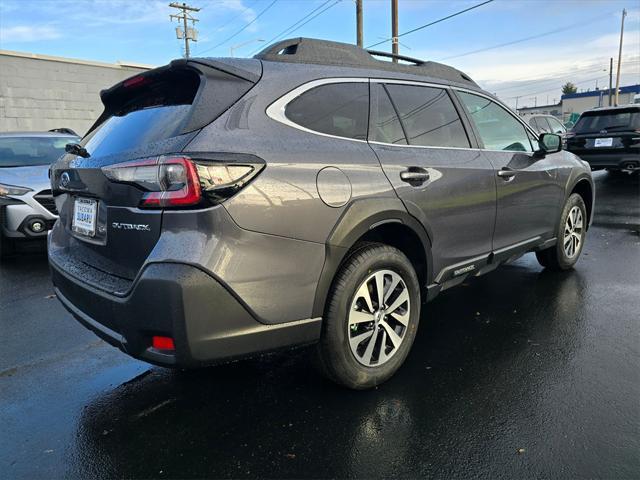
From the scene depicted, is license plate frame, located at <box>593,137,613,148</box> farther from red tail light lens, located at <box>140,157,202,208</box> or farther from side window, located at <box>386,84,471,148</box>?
red tail light lens, located at <box>140,157,202,208</box>

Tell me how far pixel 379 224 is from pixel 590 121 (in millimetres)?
10696

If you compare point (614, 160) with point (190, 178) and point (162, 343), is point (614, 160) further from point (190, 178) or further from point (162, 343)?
point (162, 343)

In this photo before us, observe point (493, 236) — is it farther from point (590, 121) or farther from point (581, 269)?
point (590, 121)

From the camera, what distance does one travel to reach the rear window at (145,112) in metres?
2.42

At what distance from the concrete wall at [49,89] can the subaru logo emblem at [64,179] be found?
1481 cm

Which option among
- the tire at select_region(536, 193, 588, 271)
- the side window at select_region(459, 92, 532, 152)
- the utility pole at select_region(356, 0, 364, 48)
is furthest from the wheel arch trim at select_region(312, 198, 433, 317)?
the utility pole at select_region(356, 0, 364, 48)

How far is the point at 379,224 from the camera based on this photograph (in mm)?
2691

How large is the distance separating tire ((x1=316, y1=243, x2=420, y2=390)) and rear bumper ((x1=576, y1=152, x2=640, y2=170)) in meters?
9.66

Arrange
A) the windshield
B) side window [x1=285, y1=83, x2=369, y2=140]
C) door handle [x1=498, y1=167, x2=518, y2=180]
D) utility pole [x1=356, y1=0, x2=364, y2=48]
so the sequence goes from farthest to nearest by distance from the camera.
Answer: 1. utility pole [x1=356, y1=0, x2=364, y2=48]
2. the windshield
3. door handle [x1=498, y1=167, x2=518, y2=180]
4. side window [x1=285, y1=83, x2=369, y2=140]

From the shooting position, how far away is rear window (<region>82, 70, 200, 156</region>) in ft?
7.93

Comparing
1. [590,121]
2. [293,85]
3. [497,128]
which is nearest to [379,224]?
[293,85]

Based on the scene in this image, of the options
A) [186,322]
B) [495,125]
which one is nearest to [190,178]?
[186,322]

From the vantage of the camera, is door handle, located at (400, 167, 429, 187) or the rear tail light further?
door handle, located at (400, 167, 429, 187)

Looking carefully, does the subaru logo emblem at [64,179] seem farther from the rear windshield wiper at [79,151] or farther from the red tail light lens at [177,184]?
the red tail light lens at [177,184]
